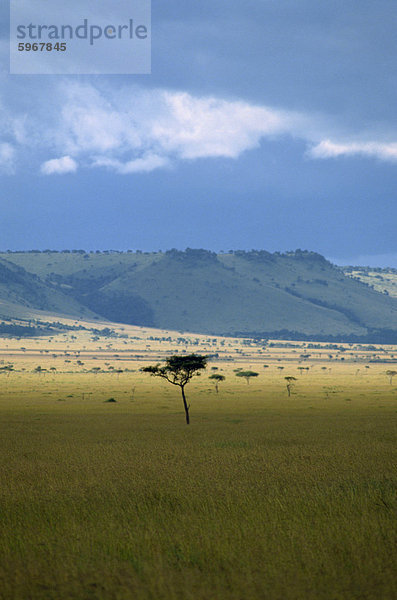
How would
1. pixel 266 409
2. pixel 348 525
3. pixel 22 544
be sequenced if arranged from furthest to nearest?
pixel 266 409, pixel 348 525, pixel 22 544

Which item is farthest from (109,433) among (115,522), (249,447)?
(115,522)

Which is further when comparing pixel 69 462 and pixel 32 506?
pixel 69 462

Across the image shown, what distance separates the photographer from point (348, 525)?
12633mm

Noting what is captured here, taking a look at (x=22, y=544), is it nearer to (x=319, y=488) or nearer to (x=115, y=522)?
(x=115, y=522)

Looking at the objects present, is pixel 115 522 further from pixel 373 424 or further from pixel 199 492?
pixel 373 424

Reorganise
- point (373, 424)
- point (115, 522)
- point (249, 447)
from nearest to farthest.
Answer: point (115, 522)
point (249, 447)
point (373, 424)

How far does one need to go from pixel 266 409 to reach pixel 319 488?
4185cm

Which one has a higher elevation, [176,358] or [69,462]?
[176,358]

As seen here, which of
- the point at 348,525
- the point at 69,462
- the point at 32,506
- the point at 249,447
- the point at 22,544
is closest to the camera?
the point at 22,544

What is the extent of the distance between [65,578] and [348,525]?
19.8ft

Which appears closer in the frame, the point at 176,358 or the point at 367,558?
the point at 367,558

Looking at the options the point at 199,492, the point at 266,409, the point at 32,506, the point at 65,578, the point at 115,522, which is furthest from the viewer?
the point at 266,409

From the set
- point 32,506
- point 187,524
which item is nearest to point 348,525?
point 187,524

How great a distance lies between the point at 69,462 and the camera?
78.0ft
